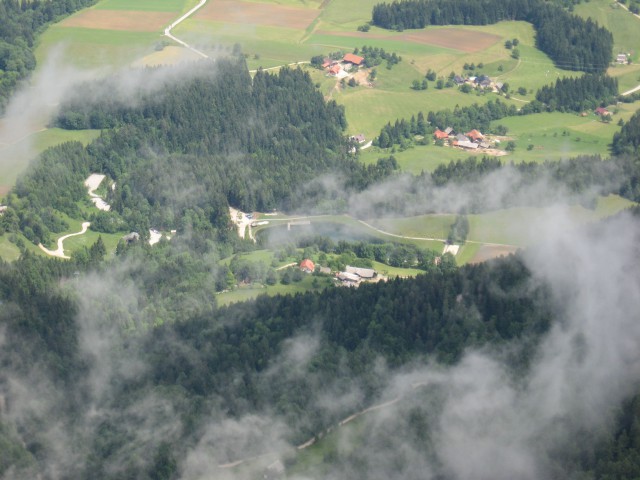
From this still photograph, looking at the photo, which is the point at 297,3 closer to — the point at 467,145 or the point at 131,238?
the point at 467,145

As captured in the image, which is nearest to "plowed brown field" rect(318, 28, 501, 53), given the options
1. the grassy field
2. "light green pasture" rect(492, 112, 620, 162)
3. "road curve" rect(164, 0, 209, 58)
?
"road curve" rect(164, 0, 209, 58)

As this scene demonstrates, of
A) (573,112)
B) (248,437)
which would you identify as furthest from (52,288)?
(573,112)

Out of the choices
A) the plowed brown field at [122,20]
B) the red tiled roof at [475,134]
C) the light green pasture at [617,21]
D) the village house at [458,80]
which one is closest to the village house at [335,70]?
the village house at [458,80]

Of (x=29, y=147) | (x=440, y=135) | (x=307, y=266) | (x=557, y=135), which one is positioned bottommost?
(x=557, y=135)

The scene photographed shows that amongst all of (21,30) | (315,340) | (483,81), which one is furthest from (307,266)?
(21,30)

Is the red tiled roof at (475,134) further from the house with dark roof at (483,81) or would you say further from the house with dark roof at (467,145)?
the house with dark roof at (483,81)

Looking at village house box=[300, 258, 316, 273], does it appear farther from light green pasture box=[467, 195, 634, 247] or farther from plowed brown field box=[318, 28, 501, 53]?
plowed brown field box=[318, 28, 501, 53]
